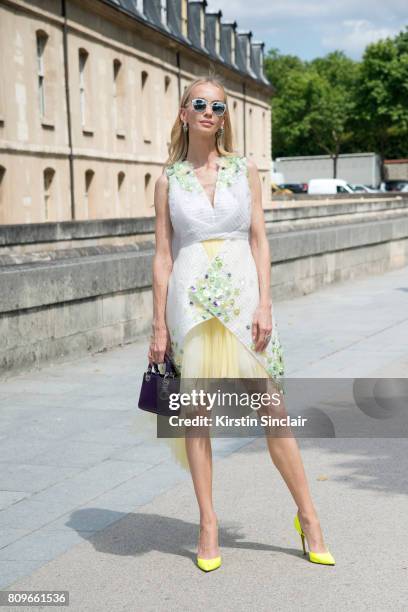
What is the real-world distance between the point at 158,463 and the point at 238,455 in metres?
0.49

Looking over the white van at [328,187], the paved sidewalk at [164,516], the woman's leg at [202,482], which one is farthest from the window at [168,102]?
the woman's leg at [202,482]

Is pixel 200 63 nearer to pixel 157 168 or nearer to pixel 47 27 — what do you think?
pixel 157 168

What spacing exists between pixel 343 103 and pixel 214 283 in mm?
97463

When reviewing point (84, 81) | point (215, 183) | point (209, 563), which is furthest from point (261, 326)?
point (84, 81)

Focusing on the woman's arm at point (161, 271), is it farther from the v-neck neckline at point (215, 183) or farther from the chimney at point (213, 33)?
the chimney at point (213, 33)

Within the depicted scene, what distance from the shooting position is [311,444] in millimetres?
6141

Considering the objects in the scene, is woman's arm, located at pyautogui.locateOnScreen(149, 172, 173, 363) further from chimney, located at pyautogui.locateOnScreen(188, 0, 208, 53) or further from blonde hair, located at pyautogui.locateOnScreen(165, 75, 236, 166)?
chimney, located at pyautogui.locateOnScreen(188, 0, 208, 53)

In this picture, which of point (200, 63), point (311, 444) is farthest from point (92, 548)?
point (200, 63)

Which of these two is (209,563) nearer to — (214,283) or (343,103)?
(214,283)

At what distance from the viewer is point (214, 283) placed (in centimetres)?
398

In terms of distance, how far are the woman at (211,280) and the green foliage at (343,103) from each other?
260 feet

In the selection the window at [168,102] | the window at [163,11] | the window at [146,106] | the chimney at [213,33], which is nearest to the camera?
the window at [146,106]

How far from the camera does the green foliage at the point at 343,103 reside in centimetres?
8150

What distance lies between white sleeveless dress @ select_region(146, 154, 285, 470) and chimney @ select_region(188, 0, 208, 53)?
4742 cm
